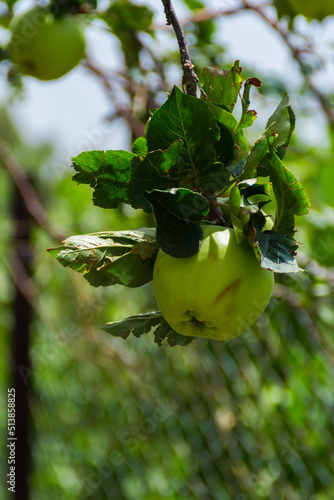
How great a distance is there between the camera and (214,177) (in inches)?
20.9

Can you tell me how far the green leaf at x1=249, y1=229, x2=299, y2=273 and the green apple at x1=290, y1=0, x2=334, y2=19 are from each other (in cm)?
84

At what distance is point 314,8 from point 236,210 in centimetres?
85

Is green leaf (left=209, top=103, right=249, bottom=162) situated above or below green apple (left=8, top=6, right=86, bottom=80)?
above

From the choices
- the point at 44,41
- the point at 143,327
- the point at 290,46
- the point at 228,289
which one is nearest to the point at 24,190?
the point at 44,41

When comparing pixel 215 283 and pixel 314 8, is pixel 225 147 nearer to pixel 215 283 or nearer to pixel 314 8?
pixel 215 283

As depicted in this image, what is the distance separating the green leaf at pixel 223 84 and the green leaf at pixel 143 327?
0.25 metres

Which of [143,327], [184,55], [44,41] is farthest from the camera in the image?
[44,41]

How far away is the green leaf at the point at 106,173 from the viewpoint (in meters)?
0.54

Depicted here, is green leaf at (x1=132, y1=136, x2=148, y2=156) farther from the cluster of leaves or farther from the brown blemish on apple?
the brown blemish on apple
